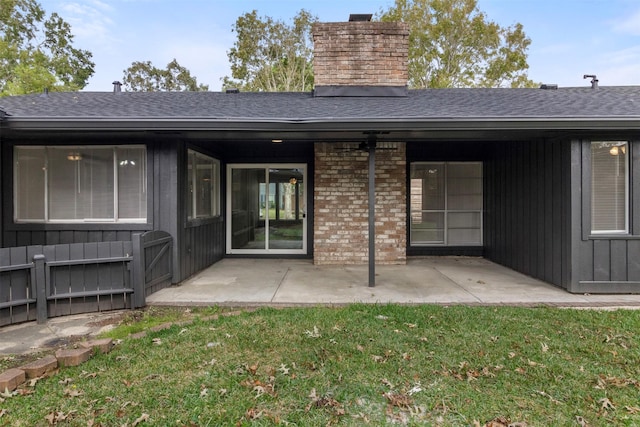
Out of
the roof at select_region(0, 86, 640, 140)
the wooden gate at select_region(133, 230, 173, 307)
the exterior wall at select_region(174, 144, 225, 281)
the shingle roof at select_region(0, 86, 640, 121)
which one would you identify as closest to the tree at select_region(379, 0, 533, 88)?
the shingle roof at select_region(0, 86, 640, 121)

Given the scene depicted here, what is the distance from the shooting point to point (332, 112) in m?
5.53

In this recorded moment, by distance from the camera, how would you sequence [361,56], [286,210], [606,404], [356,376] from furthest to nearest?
1. [286,210]
2. [361,56]
3. [356,376]
4. [606,404]

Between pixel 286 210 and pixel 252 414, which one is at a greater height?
pixel 286 210

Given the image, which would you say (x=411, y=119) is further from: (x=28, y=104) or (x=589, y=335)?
(x=28, y=104)

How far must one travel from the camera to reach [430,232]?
8.35m

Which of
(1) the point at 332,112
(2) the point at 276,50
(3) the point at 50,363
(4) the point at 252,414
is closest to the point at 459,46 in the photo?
(2) the point at 276,50

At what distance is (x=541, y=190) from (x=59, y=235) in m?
7.82

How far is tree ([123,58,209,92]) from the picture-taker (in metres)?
31.9

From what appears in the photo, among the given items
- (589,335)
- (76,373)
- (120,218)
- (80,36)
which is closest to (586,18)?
(589,335)

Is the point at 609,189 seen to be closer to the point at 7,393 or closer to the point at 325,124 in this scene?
the point at 325,124

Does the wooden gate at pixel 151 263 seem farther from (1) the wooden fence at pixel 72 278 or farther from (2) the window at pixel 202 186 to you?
(2) the window at pixel 202 186

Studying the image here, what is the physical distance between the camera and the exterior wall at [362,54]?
7.64m

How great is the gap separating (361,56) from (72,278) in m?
6.63

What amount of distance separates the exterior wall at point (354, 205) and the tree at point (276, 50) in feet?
53.6
